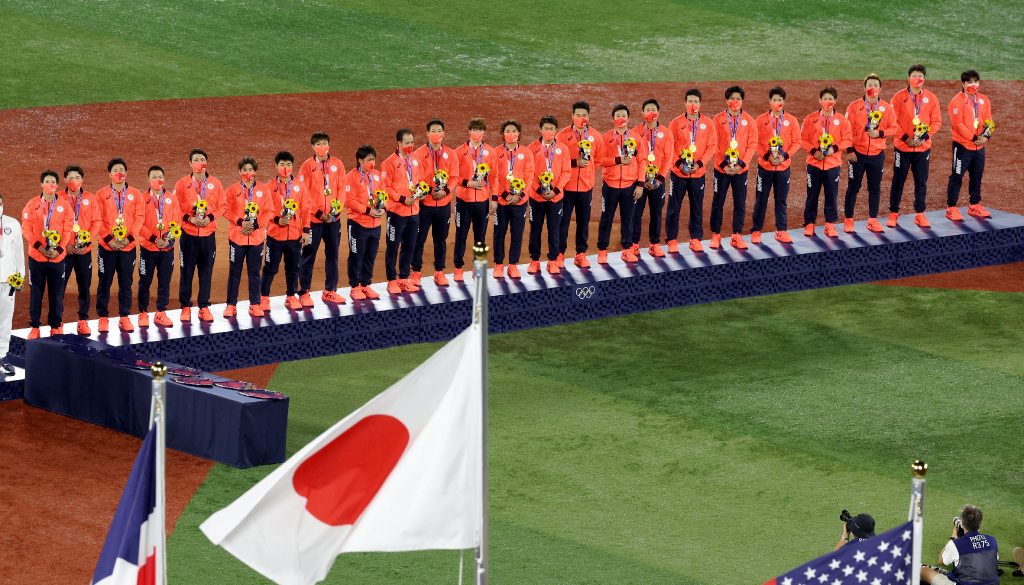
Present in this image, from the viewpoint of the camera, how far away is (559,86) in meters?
29.2

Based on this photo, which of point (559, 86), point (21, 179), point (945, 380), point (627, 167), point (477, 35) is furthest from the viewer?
point (477, 35)

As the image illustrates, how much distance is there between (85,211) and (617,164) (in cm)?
585

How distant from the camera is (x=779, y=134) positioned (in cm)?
2036

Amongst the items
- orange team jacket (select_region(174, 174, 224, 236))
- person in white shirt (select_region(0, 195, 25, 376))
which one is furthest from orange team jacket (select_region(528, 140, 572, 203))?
person in white shirt (select_region(0, 195, 25, 376))

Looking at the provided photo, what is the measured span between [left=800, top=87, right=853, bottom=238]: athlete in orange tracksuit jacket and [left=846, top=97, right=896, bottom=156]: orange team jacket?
6.9 inches

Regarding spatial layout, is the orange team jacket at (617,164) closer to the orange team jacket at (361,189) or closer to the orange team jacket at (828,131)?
the orange team jacket at (828,131)

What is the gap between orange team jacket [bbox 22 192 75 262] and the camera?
17094 millimetres

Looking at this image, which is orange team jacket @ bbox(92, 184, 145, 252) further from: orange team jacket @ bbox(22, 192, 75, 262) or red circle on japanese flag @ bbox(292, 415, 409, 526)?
red circle on japanese flag @ bbox(292, 415, 409, 526)

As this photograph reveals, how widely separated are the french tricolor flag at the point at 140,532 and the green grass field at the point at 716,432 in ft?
12.8

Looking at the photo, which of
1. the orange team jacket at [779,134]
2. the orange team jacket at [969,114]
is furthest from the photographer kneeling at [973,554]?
the orange team jacket at [969,114]

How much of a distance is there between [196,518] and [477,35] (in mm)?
18312

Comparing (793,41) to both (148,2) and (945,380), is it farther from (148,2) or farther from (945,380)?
(945,380)

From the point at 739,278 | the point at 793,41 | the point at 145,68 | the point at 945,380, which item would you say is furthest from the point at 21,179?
the point at 793,41

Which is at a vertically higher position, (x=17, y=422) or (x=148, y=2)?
(x=148, y=2)
